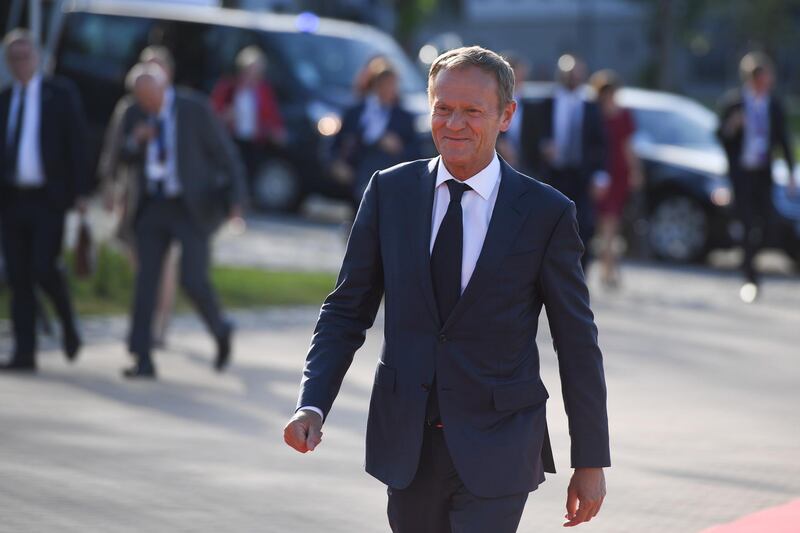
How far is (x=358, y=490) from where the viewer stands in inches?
271

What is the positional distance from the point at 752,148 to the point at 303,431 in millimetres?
10993

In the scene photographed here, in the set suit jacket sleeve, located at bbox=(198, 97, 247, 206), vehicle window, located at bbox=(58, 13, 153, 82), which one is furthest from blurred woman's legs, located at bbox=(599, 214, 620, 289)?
vehicle window, located at bbox=(58, 13, 153, 82)

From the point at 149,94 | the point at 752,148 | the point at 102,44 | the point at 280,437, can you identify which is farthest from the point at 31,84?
the point at 102,44

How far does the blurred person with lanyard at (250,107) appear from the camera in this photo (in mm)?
19203

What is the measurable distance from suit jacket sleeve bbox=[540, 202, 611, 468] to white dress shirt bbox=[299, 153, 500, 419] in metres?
0.17

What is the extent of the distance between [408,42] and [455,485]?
4288 centimetres

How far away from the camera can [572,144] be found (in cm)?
1335

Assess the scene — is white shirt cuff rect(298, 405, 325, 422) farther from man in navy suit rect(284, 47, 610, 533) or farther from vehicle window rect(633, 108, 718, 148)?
vehicle window rect(633, 108, 718, 148)

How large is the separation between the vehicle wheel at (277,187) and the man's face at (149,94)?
10339mm

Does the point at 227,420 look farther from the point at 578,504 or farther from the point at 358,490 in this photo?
the point at 578,504

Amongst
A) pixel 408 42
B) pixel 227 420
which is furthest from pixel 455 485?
pixel 408 42

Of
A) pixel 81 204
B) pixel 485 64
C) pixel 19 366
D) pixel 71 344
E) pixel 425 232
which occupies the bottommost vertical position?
pixel 19 366

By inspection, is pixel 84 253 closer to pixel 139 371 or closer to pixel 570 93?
pixel 139 371

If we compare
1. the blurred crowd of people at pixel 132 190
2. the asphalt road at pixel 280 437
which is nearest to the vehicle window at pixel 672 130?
the asphalt road at pixel 280 437
